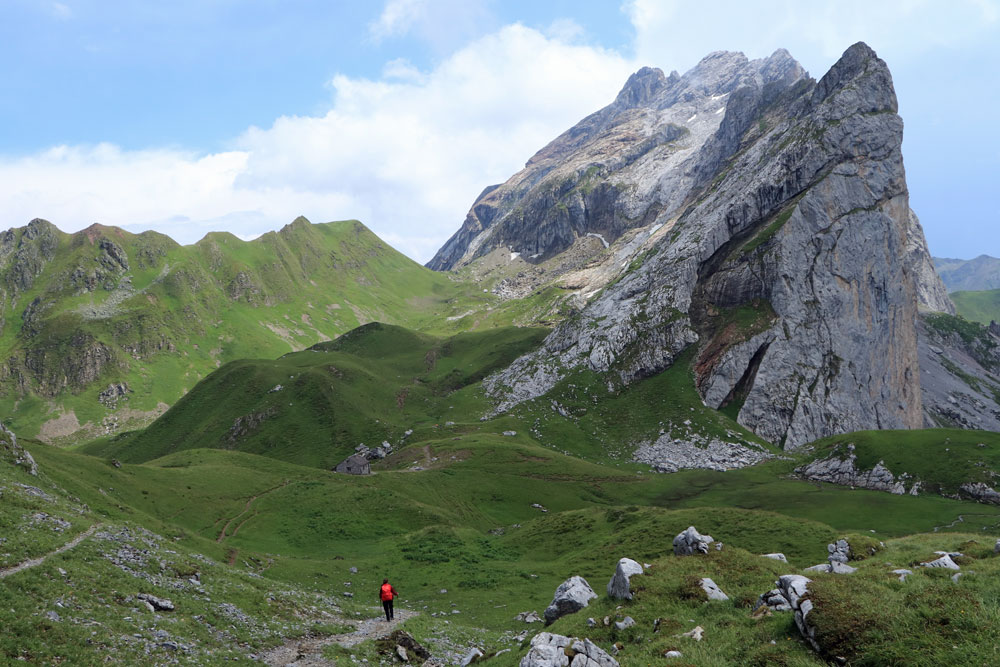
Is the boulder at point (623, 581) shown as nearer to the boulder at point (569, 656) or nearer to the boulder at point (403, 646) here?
the boulder at point (569, 656)

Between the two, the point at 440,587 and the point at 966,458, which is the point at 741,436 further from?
the point at 440,587

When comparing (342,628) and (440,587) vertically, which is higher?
(342,628)

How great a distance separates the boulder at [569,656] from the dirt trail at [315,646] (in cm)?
1227

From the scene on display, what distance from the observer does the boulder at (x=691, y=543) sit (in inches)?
1262

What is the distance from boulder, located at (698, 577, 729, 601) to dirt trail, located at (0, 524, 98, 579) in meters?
30.6

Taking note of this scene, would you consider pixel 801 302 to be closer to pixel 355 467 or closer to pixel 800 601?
pixel 355 467

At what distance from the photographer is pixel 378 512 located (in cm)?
8119

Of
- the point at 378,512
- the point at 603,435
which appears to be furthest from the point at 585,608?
the point at 603,435

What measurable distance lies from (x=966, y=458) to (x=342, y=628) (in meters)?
115

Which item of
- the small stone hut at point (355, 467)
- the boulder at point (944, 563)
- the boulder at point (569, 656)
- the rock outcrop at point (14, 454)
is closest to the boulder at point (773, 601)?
the boulder at point (569, 656)

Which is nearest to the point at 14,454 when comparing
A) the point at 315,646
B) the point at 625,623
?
the point at 315,646

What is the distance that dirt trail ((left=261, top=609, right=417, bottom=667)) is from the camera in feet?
86.9

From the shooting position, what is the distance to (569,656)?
19.0 m

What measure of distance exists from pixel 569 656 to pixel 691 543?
16.9 meters
